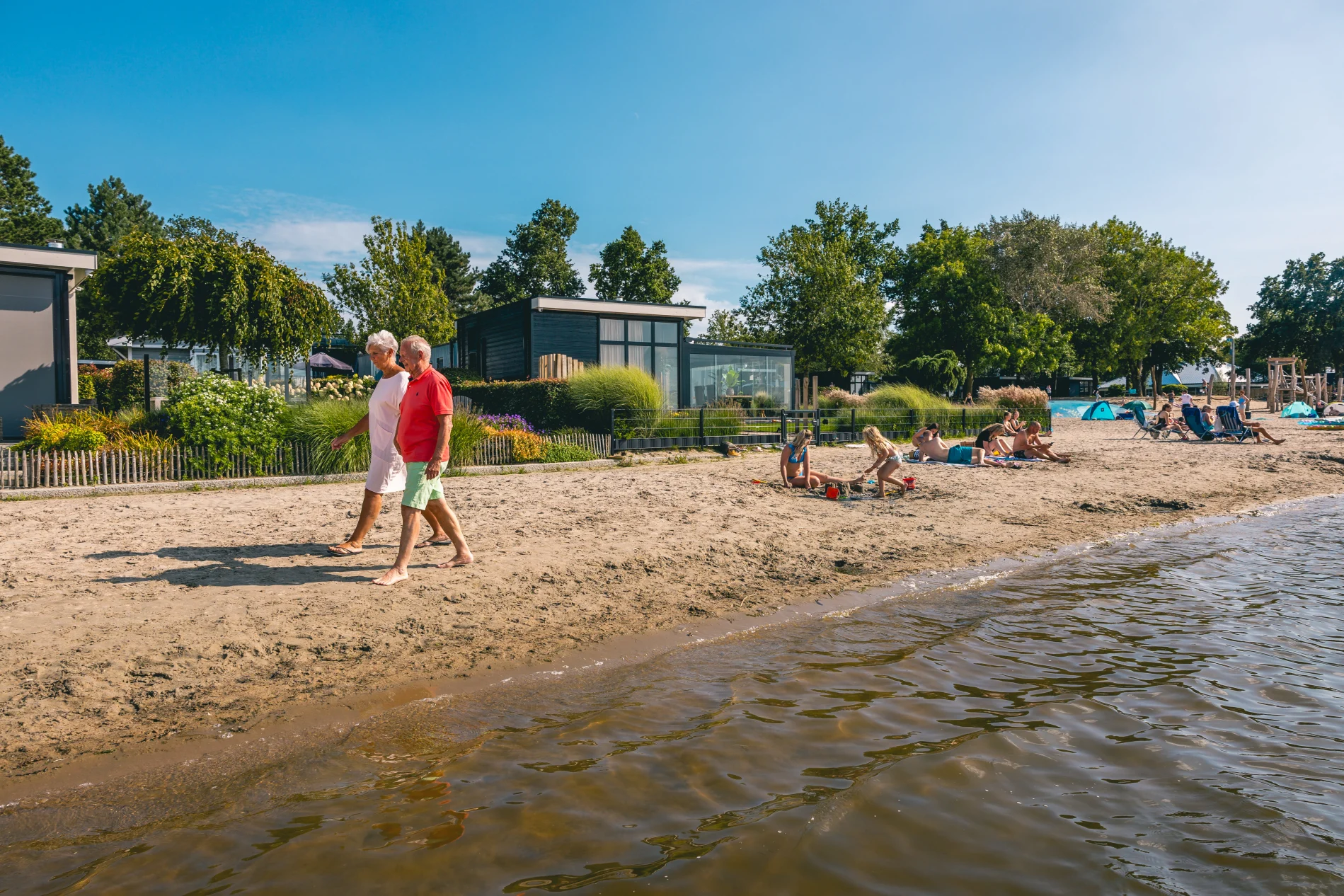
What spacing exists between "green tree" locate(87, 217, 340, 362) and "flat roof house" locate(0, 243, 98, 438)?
1161 mm

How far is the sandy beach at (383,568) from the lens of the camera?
4.22 m

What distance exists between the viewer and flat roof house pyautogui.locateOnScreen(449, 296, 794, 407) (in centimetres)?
2589

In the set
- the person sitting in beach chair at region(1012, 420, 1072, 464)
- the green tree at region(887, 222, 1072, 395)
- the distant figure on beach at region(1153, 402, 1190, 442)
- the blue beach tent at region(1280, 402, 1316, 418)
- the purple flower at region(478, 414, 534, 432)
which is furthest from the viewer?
the green tree at region(887, 222, 1072, 395)

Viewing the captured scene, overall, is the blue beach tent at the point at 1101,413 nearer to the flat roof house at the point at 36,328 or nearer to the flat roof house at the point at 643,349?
the flat roof house at the point at 643,349

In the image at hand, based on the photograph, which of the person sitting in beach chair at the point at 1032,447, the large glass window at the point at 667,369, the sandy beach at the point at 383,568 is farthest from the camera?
the large glass window at the point at 667,369

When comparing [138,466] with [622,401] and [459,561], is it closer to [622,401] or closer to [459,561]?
[459,561]

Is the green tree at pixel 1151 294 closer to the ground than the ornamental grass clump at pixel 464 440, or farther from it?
farther from it

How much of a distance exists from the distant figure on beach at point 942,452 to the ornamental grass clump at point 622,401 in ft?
19.5

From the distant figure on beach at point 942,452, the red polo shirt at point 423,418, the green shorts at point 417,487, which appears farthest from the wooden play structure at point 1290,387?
the green shorts at point 417,487

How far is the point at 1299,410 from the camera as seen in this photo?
34.9 metres

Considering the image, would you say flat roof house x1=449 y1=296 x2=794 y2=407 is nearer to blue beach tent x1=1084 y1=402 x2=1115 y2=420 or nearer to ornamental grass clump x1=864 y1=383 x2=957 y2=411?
ornamental grass clump x1=864 y1=383 x2=957 y2=411

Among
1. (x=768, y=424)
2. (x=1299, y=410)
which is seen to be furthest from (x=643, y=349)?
(x=1299, y=410)

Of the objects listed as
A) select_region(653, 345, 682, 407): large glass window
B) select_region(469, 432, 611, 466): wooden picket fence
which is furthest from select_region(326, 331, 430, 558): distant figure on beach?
select_region(653, 345, 682, 407): large glass window

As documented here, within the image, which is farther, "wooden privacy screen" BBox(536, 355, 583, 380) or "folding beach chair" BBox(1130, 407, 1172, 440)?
A: "wooden privacy screen" BBox(536, 355, 583, 380)
